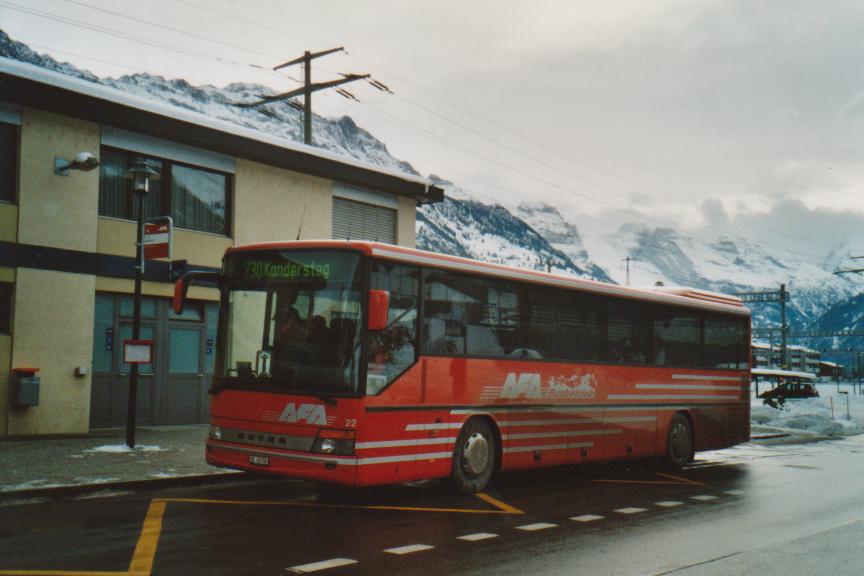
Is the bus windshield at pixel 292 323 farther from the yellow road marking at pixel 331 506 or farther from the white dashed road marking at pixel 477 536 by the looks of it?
the white dashed road marking at pixel 477 536

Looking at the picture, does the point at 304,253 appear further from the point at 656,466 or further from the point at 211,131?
the point at 211,131

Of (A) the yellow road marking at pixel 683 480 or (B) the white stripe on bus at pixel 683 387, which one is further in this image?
(B) the white stripe on bus at pixel 683 387

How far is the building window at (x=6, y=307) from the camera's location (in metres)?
16.8

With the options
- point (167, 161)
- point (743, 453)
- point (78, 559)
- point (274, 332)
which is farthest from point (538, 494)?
point (167, 161)

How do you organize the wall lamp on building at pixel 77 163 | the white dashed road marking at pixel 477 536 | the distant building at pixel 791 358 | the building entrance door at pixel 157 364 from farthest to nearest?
1. the distant building at pixel 791 358
2. the building entrance door at pixel 157 364
3. the wall lamp on building at pixel 77 163
4. the white dashed road marking at pixel 477 536

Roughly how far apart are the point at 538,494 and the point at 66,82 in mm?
12078

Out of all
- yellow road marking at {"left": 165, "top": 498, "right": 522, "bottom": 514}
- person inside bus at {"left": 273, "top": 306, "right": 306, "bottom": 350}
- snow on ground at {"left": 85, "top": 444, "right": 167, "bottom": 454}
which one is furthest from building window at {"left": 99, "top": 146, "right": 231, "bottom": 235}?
yellow road marking at {"left": 165, "top": 498, "right": 522, "bottom": 514}

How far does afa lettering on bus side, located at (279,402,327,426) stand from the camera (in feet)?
33.1

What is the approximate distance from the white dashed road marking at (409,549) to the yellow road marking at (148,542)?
199 centimetres

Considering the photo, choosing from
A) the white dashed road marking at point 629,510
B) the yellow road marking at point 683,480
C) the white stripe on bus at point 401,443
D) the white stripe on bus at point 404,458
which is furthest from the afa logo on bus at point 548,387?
the white dashed road marking at point 629,510

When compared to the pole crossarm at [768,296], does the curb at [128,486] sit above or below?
below

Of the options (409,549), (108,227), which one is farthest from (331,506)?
(108,227)

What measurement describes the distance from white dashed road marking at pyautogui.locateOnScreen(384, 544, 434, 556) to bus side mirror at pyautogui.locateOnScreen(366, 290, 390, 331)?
2689 millimetres

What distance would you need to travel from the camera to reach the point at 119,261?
18.7 metres
